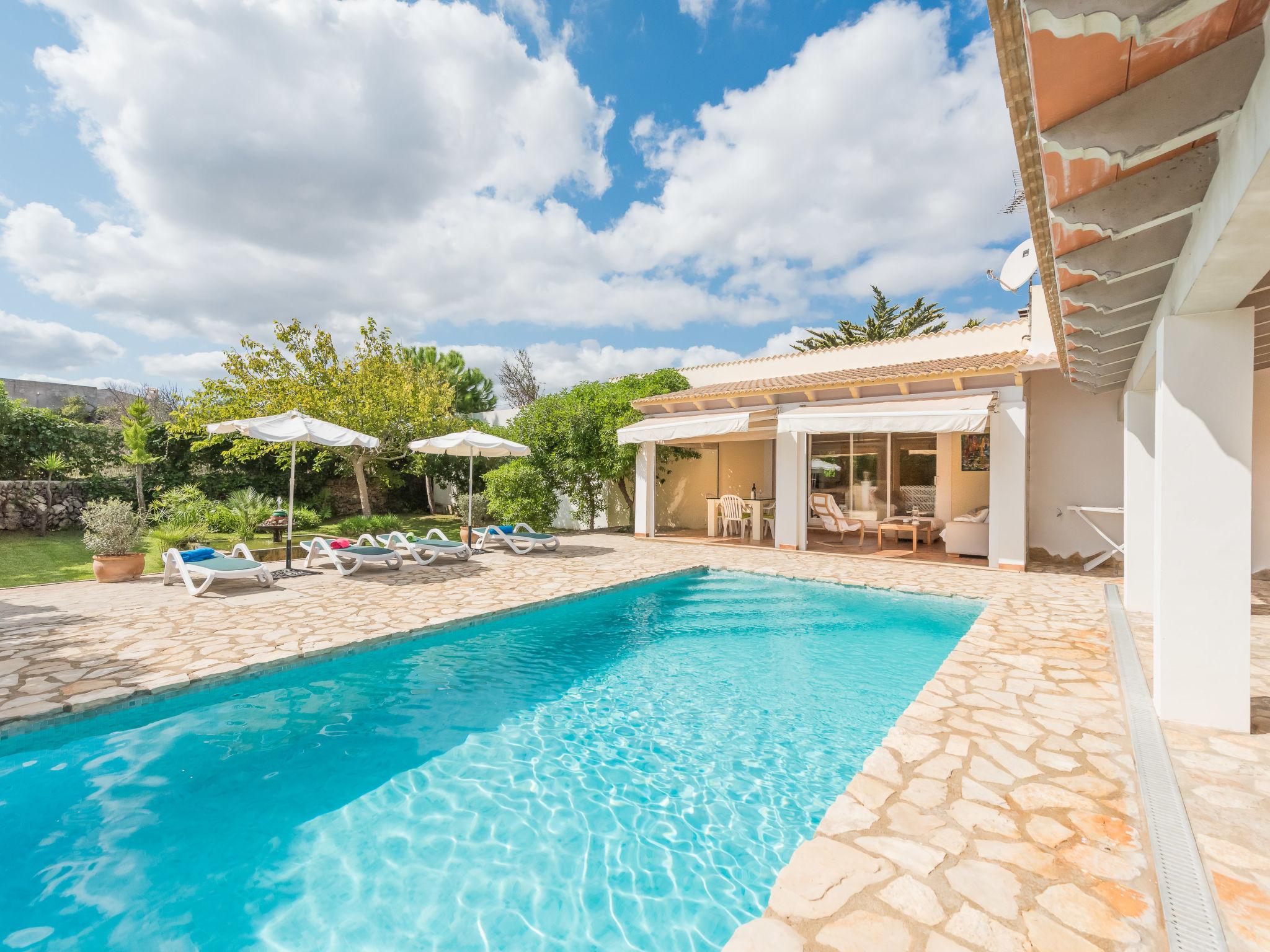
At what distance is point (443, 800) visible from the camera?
4469 millimetres

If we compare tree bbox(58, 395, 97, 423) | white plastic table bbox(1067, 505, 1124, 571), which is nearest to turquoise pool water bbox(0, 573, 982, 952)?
white plastic table bbox(1067, 505, 1124, 571)

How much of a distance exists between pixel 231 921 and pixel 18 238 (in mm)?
19924

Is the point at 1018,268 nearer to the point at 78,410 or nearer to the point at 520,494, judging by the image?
the point at 520,494

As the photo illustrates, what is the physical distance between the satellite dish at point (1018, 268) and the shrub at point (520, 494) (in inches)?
604

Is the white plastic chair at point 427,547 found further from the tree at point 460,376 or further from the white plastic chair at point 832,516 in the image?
the tree at point 460,376

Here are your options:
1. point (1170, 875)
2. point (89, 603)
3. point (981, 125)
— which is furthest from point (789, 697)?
point (89, 603)

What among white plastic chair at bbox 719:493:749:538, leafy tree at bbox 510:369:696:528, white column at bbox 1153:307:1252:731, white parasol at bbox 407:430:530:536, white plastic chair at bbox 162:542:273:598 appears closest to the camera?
white column at bbox 1153:307:1252:731

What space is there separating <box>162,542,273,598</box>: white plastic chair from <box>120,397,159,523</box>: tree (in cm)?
771

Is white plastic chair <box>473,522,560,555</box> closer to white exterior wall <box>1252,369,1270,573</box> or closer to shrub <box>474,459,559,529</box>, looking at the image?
shrub <box>474,459,559,529</box>

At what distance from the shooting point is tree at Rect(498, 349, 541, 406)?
145 ft

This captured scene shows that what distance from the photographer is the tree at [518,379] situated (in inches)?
1738

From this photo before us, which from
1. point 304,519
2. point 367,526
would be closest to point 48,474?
point 304,519

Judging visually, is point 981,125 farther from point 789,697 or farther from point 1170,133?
point 789,697

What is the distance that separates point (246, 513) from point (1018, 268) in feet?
76.6
